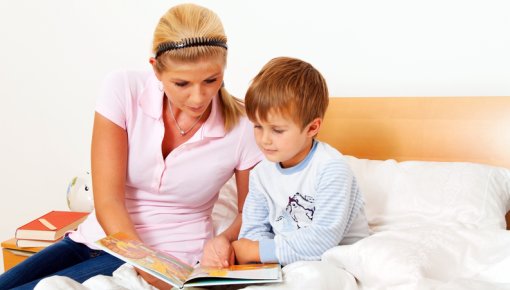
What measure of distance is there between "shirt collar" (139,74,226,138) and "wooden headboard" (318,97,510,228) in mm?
499

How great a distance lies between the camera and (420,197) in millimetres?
1387

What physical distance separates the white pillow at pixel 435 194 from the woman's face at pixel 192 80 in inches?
20.6

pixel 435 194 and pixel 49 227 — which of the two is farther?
pixel 49 227

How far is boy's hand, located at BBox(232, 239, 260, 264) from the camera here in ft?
3.94

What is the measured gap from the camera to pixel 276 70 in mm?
1209

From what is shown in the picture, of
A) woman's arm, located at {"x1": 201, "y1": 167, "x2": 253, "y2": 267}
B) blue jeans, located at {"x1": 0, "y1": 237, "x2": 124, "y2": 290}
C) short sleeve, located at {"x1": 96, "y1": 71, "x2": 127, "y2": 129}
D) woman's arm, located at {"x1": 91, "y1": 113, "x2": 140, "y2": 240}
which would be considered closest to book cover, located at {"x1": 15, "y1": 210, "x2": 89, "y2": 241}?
blue jeans, located at {"x1": 0, "y1": 237, "x2": 124, "y2": 290}

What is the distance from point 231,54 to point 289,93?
2.80ft

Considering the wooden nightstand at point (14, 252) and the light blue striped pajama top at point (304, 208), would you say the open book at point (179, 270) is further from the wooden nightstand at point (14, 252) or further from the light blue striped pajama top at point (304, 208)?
the wooden nightstand at point (14, 252)

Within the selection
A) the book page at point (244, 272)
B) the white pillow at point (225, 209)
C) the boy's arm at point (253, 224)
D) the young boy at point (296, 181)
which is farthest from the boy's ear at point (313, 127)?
the white pillow at point (225, 209)

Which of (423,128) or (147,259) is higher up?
(423,128)

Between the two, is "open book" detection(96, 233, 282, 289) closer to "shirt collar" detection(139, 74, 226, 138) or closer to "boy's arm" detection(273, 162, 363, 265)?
"boy's arm" detection(273, 162, 363, 265)

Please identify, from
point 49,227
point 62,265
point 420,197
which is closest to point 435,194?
point 420,197

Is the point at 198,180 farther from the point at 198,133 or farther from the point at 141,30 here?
the point at 141,30

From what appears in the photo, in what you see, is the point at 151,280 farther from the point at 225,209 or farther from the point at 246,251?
the point at 225,209
